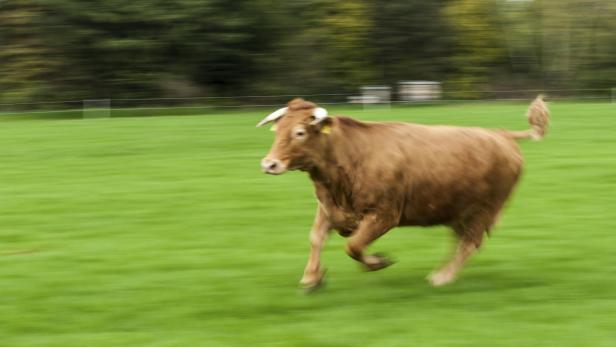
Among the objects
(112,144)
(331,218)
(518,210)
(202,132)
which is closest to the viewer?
(331,218)

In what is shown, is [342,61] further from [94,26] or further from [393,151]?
[393,151]

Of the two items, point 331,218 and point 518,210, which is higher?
point 331,218

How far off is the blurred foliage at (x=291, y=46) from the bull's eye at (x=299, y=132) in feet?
90.5

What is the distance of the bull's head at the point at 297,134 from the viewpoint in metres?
8.11

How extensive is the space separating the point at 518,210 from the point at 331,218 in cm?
465

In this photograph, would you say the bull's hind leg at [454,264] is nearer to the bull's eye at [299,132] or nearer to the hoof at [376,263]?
the hoof at [376,263]

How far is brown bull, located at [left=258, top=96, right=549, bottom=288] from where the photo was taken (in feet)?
26.9

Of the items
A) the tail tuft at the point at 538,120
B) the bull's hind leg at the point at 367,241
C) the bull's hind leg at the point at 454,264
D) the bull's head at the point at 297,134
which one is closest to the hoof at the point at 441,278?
the bull's hind leg at the point at 454,264

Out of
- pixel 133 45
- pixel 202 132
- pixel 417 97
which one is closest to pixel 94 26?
pixel 133 45

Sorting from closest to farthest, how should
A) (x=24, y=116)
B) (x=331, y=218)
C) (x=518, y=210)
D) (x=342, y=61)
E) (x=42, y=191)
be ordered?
(x=331, y=218), (x=518, y=210), (x=42, y=191), (x=24, y=116), (x=342, y=61)

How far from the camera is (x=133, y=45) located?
3509 centimetres

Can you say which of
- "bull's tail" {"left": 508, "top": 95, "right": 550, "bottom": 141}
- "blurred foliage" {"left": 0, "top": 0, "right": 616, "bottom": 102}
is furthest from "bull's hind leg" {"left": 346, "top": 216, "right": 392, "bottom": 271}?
"blurred foliage" {"left": 0, "top": 0, "right": 616, "bottom": 102}

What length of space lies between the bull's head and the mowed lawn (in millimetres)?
1109

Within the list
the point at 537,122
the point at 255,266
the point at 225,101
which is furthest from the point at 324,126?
the point at 225,101
